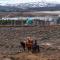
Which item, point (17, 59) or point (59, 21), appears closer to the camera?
point (17, 59)

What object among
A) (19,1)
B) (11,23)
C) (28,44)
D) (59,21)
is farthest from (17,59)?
(19,1)

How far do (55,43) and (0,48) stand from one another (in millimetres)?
4150

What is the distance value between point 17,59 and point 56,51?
3.95m

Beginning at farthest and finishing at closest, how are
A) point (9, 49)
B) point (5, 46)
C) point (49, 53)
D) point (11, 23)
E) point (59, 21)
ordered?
1. point (59, 21)
2. point (11, 23)
3. point (5, 46)
4. point (9, 49)
5. point (49, 53)

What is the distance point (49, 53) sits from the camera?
16.3m

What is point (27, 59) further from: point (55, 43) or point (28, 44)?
point (55, 43)

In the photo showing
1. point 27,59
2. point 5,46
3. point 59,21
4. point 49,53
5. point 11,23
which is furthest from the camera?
point 59,21

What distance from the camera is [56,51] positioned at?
16.9 metres

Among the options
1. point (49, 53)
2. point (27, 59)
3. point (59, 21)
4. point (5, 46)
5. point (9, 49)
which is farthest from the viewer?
point (59, 21)

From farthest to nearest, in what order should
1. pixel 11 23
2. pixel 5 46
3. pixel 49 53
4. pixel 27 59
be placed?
pixel 11 23, pixel 5 46, pixel 49 53, pixel 27 59

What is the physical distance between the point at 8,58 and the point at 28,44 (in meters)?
2.77

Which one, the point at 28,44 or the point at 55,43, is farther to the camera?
the point at 55,43

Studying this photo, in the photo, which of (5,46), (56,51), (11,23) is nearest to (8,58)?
(56,51)

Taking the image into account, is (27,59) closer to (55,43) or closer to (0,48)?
(0,48)
